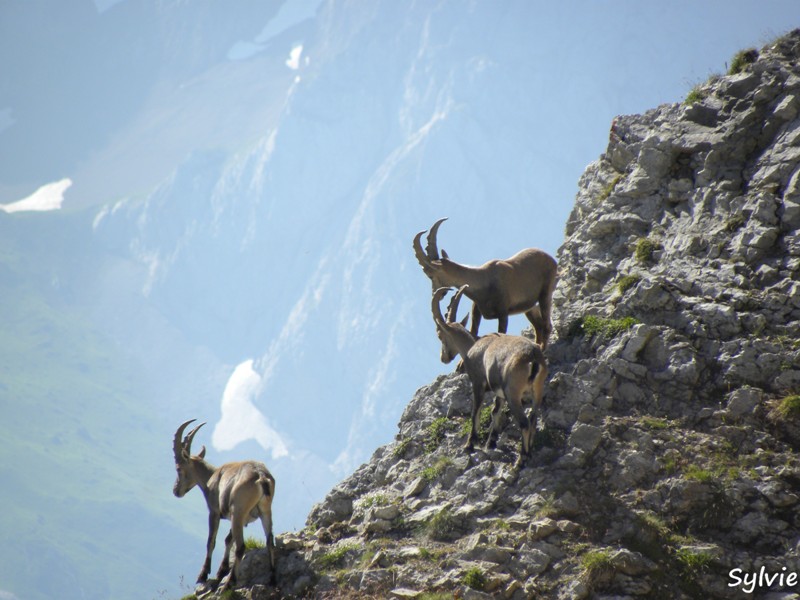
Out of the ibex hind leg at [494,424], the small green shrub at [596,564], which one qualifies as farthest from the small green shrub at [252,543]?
the small green shrub at [596,564]

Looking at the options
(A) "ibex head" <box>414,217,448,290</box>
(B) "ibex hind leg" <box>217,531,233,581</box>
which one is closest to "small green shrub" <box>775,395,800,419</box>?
(A) "ibex head" <box>414,217,448,290</box>

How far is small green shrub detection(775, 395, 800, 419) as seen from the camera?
11.3 meters

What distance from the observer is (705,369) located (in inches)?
492

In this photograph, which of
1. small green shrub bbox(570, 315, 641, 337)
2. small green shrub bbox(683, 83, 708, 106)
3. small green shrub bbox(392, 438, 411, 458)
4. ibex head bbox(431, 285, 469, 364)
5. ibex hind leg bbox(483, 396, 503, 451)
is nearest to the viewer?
ibex hind leg bbox(483, 396, 503, 451)

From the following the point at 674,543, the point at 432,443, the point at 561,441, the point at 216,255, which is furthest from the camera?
the point at 216,255

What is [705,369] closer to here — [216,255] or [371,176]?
[371,176]

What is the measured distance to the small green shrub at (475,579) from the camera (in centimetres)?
989

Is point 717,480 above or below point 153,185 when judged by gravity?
below

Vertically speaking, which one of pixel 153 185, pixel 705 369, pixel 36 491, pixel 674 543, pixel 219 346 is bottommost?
pixel 674 543

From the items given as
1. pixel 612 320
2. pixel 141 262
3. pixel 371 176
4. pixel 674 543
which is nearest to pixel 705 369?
pixel 612 320

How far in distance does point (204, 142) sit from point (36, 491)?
111043 millimetres

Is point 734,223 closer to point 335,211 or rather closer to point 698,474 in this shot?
point 698,474

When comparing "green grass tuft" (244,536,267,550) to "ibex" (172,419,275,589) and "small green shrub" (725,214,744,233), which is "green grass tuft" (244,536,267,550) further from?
"small green shrub" (725,214,744,233)

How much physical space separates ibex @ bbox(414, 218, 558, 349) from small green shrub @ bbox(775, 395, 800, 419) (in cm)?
446
